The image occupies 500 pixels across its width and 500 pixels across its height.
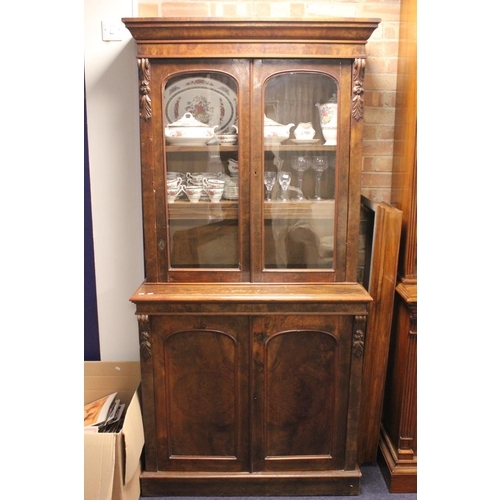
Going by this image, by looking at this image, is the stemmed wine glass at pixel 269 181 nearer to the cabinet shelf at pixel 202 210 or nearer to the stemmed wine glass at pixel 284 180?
the stemmed wine glass at pixel 284 180

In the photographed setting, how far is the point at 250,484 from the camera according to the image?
2.05 meters

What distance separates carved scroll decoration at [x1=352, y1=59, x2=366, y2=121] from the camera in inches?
72.2

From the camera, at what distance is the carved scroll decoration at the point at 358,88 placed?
1833 mm

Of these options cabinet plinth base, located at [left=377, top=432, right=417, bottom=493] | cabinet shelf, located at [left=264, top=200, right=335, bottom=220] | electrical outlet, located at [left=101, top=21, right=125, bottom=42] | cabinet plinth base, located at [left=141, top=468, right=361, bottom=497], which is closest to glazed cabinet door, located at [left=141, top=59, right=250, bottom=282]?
cabinet shelf, located at [left=264, top=200, right=335, bottom=220]

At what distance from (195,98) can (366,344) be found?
123 cm

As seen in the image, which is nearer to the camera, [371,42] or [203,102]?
[203,102]

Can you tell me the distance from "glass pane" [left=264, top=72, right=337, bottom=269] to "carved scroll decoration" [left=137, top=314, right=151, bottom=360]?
535mm

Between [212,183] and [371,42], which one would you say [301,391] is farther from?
[371,42]

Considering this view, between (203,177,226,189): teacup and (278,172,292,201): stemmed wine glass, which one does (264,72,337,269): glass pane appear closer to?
(278,172,292,201): stemmed wine glass

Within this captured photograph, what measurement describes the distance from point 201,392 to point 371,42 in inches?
64.5

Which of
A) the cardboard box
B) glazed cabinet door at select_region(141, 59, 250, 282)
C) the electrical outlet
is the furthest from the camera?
the electrical outlet

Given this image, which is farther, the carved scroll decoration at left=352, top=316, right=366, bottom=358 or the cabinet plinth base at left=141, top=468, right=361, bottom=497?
the cabinet plinth base at left=141, top=468, right=361, bottom=497

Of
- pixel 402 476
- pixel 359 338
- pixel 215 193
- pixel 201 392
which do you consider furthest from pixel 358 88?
pixel 402 476
